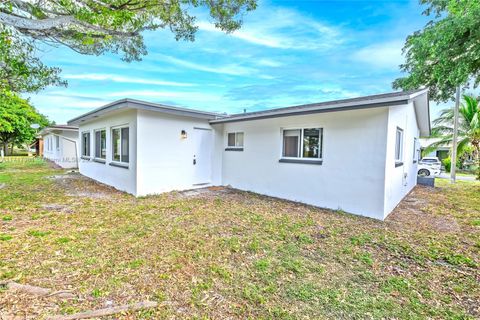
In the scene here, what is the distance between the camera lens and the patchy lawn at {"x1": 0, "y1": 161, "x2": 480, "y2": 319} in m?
2.54

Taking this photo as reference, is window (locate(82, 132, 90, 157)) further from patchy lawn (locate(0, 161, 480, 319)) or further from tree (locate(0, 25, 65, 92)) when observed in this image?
patchy lawn (locate(0, 161, 480, 319))

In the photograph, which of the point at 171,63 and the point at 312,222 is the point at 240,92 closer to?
the point at 171,63

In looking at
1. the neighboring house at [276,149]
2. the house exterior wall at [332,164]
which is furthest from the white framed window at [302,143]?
the house exterior wall at [332,164]

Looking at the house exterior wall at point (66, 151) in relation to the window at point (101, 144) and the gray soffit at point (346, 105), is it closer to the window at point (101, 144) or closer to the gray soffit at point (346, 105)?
the window at point (101, 144)

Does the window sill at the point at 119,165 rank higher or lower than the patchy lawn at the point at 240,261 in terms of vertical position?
higher

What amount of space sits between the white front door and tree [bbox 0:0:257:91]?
333 cm

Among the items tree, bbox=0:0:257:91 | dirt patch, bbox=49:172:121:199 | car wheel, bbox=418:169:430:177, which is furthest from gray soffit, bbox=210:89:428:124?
car wheel, bbox=418:169:430:177

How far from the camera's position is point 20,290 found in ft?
8.57

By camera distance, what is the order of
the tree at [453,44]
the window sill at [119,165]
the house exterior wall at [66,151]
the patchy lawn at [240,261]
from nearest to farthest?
the patchy lawn at [240,261], the tree at [453,44], the window sill at [119,165], the house exterior wall at [66,151]

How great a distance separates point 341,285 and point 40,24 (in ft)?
24.7

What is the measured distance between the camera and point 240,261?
3.51 metres

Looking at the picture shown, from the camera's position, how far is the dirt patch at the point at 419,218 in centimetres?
535

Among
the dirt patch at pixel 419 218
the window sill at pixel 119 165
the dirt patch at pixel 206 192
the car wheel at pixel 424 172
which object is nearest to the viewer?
the dirt patch at pixel 419 218

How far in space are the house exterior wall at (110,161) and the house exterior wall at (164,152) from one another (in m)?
0.23
